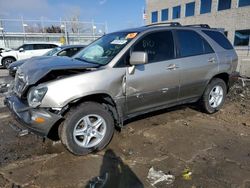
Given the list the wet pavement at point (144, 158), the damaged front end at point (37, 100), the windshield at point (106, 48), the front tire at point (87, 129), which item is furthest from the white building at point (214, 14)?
the damaged front end at point (37, 100)

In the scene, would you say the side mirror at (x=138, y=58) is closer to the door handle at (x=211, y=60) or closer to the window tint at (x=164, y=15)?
the door handle at (x=211, y=60)

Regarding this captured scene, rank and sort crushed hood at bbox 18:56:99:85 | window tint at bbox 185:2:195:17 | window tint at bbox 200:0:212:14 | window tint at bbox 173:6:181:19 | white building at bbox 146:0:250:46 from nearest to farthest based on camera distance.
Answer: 1. crushed hood at bbox 18:56:99:85
2. white building at bbox 146:0:250:46
3. window tint at bbox 200:0:212:14
4. window tint at bbox 185:2:195:17
5. window tint at bbox 173:6:181:19

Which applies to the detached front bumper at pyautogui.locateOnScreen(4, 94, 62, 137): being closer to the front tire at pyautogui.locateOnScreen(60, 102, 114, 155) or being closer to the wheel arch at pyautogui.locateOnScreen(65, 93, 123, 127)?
the front tire at pyautogui.locateOnScreen(60, 102, 114, 155)

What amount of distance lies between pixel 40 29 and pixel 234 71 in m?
24.9

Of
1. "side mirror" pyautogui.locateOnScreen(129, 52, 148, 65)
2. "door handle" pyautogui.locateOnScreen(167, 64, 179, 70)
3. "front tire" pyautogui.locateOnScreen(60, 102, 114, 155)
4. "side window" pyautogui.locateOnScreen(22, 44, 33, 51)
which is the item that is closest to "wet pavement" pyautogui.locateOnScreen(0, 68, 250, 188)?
"front tire" pyautogui.locateOnScreen(60, 102, 114, 155)

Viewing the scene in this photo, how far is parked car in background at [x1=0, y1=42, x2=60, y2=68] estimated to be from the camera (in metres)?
15.2

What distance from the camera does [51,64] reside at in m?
3.54

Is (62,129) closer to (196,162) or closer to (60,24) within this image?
(196,162)

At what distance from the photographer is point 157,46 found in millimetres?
4168

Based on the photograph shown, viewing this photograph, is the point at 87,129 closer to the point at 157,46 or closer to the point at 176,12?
the point at 157,46

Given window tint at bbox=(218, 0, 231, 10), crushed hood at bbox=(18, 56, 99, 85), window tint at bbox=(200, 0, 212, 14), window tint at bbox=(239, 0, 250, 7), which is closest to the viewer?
crushed hood at bbox=(18, 56, 99, 85)

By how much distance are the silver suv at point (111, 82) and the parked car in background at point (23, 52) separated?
12376mm

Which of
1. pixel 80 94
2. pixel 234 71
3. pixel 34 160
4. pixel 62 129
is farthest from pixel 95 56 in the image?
pixel 234 71

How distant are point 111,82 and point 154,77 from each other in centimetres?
84
